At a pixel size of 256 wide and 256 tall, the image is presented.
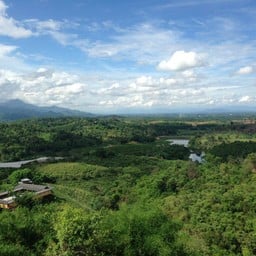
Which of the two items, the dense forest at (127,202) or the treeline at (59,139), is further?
the treeline at (59,139)

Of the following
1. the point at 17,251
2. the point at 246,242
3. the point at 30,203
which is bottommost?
the point at 246,242

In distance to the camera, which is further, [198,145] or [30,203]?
[198,145]

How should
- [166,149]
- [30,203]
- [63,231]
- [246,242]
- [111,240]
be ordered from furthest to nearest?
[166,149] < [30,203] < [246,242] < [111,240] < [63,231]

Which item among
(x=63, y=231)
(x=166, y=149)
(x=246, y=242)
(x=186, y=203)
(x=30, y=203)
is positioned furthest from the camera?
(x=166, y=149)

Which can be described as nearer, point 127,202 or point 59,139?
point 127,202

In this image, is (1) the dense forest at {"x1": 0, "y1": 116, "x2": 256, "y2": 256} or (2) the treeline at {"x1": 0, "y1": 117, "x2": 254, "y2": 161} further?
(2) the treeline at {"x1": 0, "y1": 117, "x2": 254, "y2": 161}

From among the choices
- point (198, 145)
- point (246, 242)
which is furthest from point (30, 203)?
point (198, 145)

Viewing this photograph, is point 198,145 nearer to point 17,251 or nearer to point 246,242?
point 246,242

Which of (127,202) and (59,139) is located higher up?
(59,139)
